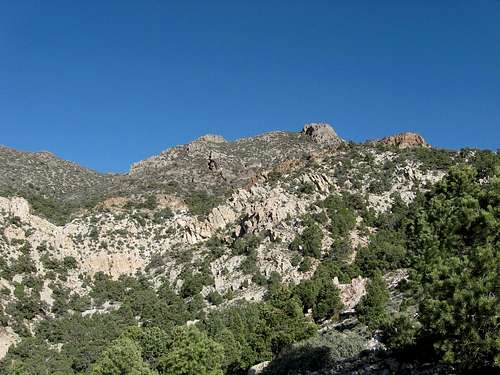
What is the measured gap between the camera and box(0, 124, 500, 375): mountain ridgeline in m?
15.2

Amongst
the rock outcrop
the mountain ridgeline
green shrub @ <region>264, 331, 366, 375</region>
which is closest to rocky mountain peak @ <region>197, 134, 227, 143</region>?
the mountain ridgeline

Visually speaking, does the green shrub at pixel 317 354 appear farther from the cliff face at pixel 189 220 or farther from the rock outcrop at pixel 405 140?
the rock outcrop at pixel 405 140

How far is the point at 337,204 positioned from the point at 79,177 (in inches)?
2200

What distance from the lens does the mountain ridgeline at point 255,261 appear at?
15156mm

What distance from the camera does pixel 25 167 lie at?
308ft

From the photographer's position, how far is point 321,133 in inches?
4272

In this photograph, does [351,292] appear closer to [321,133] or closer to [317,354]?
[317,354]

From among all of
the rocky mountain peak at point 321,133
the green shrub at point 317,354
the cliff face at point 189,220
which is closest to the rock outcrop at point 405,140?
the cliff face at point 189,220

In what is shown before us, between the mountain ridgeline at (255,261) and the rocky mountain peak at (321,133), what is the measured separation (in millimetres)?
385

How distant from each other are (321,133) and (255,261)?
5273 cm

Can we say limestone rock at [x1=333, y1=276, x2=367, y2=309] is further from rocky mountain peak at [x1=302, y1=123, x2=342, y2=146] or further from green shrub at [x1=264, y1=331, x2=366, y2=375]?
rocky mountain peak at [x1=302, y1=123, x2=342, y2=146]

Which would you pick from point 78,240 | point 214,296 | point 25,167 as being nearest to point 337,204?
point 214,296

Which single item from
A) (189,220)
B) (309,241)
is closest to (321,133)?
(189,220)

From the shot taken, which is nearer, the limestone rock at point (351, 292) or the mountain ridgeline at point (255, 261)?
the mountain ridgeline at point (255, 261)
